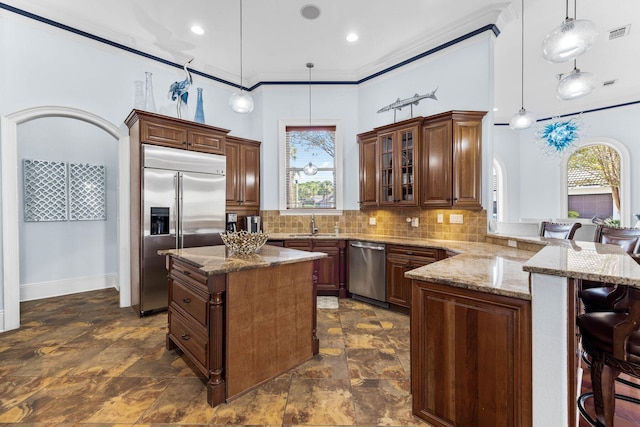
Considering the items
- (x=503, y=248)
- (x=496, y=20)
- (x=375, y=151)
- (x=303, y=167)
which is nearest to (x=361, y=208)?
(x=375, y=151)

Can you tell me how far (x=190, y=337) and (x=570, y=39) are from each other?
3.48 m

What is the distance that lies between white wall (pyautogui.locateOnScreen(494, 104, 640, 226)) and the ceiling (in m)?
1.56

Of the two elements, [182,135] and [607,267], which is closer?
[607,267]

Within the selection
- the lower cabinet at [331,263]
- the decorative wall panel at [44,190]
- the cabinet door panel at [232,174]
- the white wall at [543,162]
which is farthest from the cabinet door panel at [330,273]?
the white wall at [543,162]

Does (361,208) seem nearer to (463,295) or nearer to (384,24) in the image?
(384,24)

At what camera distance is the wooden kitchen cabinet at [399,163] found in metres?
3.75

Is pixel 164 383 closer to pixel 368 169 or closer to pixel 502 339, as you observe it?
pixel 502 339

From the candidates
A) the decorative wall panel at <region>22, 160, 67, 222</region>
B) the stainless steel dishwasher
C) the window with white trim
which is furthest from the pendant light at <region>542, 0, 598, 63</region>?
the decorative wall panel at <region>22, 160, 67, 222</region>

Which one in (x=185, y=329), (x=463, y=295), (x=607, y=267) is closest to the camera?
(x=607, y=267)

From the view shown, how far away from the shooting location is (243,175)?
185 inches

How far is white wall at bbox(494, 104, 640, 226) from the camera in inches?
238

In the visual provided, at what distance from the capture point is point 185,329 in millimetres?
2270

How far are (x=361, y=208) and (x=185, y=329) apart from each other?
303cm

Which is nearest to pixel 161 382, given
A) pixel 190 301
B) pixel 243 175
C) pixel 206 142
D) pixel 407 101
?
pixel 190 301
